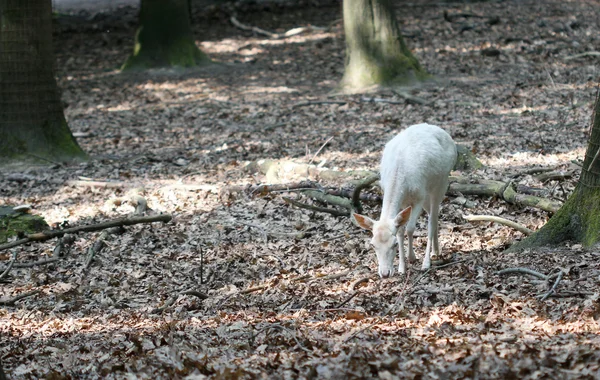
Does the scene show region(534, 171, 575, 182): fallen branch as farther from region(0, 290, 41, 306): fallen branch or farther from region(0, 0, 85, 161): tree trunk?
region(0, 0, 85, 161): tree trunk

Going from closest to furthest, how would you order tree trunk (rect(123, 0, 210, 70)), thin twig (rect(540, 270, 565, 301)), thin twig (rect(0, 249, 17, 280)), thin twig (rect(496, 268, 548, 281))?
thin twig (rect(540, 270, 565, 301)), thin twig (rect(496, 268, 548, 281)), thin twig (rect(0, 249, 17, 280)), tree trunk (rect(123, 0, 210, 70))

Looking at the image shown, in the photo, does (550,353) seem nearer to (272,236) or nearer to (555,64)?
(272,236)

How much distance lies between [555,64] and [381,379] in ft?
50.4

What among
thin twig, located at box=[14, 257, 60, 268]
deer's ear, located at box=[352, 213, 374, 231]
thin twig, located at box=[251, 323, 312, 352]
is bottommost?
thin twig, located at box=[14, 257, 60, 268]

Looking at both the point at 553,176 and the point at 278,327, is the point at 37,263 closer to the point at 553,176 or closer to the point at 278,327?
Result: the point at 278,327

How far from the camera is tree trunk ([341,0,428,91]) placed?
56.5 feet

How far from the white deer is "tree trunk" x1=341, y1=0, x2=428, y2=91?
9277 millimetres

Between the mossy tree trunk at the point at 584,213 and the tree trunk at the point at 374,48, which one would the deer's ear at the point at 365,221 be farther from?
the tree trunk at the point at 374,48

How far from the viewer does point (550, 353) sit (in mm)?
5391

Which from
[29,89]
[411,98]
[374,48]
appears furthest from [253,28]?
[29,89]

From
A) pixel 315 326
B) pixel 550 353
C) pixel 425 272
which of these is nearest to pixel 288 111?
pixel 425 272

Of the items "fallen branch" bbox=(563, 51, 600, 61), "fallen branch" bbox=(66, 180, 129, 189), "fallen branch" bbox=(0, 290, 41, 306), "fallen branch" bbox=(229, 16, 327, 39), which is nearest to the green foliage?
"fallen branch" bbox=(66, 180, 129, 189)

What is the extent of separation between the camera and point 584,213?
748 cm

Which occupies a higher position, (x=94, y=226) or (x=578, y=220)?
(x=578, y=220)
